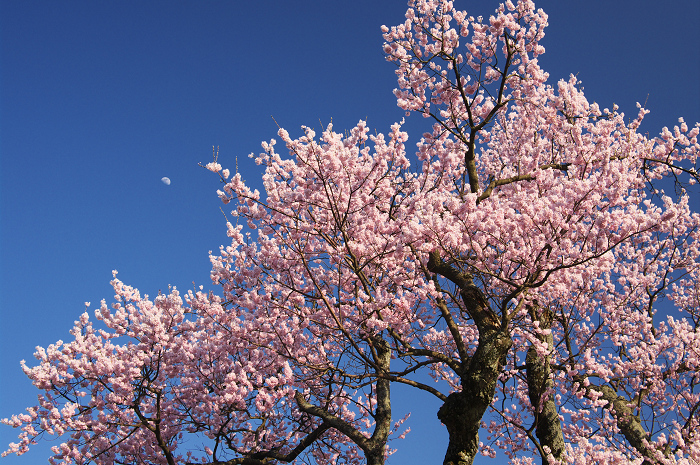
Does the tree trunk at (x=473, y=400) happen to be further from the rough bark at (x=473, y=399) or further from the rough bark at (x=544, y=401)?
the rough bark at (x=544, y=401)

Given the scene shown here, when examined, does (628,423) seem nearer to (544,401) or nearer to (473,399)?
(544,401)

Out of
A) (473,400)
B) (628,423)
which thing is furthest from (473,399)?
(628,423)

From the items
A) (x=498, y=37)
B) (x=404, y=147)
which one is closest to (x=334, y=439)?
(x=404, y=147)

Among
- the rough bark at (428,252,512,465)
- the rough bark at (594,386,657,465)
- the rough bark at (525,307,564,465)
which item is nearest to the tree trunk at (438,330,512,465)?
the rough bark at (428,252,512,465)

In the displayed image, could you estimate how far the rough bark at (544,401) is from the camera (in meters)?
8.59

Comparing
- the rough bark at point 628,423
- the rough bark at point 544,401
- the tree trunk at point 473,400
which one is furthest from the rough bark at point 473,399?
the rough bark at point 628,423

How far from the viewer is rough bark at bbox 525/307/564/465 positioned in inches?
338

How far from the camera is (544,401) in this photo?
883cm

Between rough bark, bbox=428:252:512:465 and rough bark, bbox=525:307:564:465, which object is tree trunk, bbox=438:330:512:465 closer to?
rough bark, bbox=428:252:512:465

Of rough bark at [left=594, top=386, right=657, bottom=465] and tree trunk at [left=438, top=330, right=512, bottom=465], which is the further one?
rough bark at [left=594, top=386, right=657, bottom=465]

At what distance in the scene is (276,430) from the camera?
10.5 m

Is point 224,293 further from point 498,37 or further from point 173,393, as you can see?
point 498,37

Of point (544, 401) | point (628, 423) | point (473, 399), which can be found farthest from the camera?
point (628, 423)

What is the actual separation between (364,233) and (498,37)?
411cm
